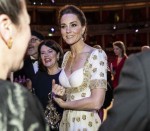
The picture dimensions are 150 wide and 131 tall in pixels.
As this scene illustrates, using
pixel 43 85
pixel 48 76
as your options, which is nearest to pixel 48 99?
pixel 43 85

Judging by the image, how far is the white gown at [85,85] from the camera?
277 centimetres

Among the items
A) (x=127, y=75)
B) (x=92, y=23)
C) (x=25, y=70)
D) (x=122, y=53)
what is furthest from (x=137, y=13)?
(x=127, y=75)

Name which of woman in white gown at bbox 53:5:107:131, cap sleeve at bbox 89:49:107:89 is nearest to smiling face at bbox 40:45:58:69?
woman in white gown at bbox 53:5:107:131

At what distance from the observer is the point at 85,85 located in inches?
109

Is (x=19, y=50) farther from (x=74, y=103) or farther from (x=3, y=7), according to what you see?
(x=74, y=103)

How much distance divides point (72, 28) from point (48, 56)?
852 millimetres

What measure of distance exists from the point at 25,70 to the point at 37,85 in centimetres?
40

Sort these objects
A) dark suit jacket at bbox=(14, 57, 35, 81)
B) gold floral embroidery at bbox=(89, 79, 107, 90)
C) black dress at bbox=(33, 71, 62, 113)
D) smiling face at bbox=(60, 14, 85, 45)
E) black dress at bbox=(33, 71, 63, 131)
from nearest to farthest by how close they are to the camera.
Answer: gold floral embroidery at bbox=(89, 79, 107, 90) → smiling face at bbox=(60, 14, 85, 45) → black dress at bbox=(33, 71, 63, 131) → black dress at bbox=(33, 71, 62, 113) → dark suit jacket at bbox=(14, 57, 35, 81)

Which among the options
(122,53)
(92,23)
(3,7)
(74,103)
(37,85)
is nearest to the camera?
(3,7)

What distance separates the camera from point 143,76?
116 cm

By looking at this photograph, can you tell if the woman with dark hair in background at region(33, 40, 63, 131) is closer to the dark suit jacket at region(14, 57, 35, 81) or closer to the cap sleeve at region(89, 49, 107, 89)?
the dark suit jacket at region(14, 57, 35, 81)

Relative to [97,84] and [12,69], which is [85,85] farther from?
[12,69]

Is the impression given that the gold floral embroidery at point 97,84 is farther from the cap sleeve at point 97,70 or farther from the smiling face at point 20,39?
the smiling face at point 20,39

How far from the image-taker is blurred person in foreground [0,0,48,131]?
3.30ft
